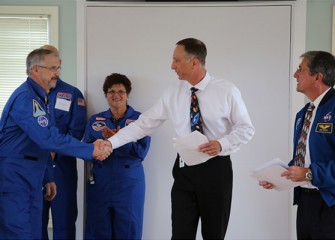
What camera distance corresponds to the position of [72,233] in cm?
343

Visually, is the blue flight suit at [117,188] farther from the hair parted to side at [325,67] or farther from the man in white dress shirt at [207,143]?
the hair parted to side at [325,67]

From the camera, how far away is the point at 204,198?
2.49 metres

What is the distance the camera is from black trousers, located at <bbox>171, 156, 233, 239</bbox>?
2479mm

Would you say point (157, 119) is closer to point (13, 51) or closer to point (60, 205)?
point (60, 205)

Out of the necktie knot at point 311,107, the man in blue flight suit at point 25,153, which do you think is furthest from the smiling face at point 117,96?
the necktie knot at point 311,107

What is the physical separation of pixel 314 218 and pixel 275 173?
0.30 metres

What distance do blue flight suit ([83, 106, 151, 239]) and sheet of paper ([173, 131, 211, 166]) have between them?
0.94 m

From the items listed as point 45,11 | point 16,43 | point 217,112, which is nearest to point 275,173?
point 217,112

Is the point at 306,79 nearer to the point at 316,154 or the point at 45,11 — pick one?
the point at 316,154

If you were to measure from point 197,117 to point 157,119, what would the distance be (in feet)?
1.41

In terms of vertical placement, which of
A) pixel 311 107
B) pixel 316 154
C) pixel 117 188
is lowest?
pixel 117 188

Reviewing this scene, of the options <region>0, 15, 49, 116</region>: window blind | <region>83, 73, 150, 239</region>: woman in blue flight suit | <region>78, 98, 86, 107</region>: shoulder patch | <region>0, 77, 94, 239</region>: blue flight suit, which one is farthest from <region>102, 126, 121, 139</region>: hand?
<region>0, 15, 49, 116</region>: window blind

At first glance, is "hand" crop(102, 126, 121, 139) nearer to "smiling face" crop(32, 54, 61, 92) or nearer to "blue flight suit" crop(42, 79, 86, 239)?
"blue flight suit" crop(42, 79, 86, 239)

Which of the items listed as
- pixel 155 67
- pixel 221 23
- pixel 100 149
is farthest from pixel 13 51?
pixel 221 23
